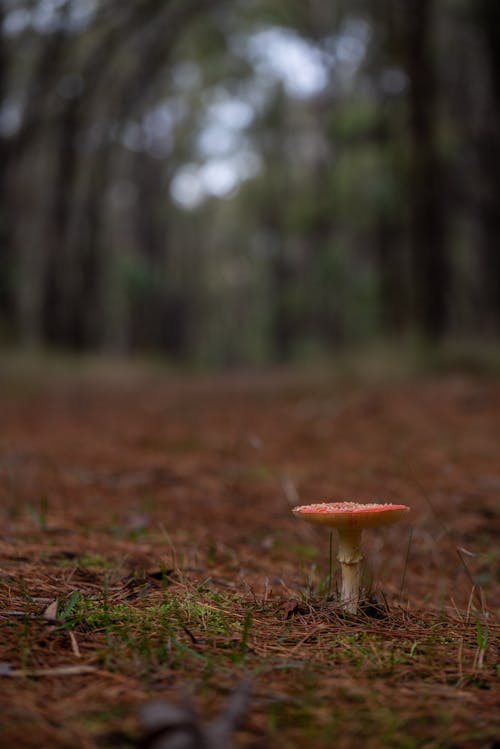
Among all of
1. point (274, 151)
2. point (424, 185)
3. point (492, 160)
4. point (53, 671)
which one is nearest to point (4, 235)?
point (424, 185)

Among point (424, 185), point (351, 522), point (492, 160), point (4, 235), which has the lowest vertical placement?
point (351, 522)

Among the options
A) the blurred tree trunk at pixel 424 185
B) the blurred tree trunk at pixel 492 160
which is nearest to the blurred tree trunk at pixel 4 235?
the blurred tree trunk at pixel 424 185

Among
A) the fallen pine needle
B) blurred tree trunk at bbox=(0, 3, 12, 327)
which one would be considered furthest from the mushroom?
blurred tree trunk at bbox=(0, 3, 12, 327)

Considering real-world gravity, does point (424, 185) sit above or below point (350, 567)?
above

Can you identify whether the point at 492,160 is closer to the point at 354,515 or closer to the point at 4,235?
the point at 4,235

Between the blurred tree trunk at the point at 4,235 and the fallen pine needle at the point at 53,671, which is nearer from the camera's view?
the fallen pine needle at the point at 53,671

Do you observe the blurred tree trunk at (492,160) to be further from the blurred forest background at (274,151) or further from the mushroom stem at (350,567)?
the mushroom stem at (350,567)

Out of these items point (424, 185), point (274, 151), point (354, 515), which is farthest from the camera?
point (274, 151)
